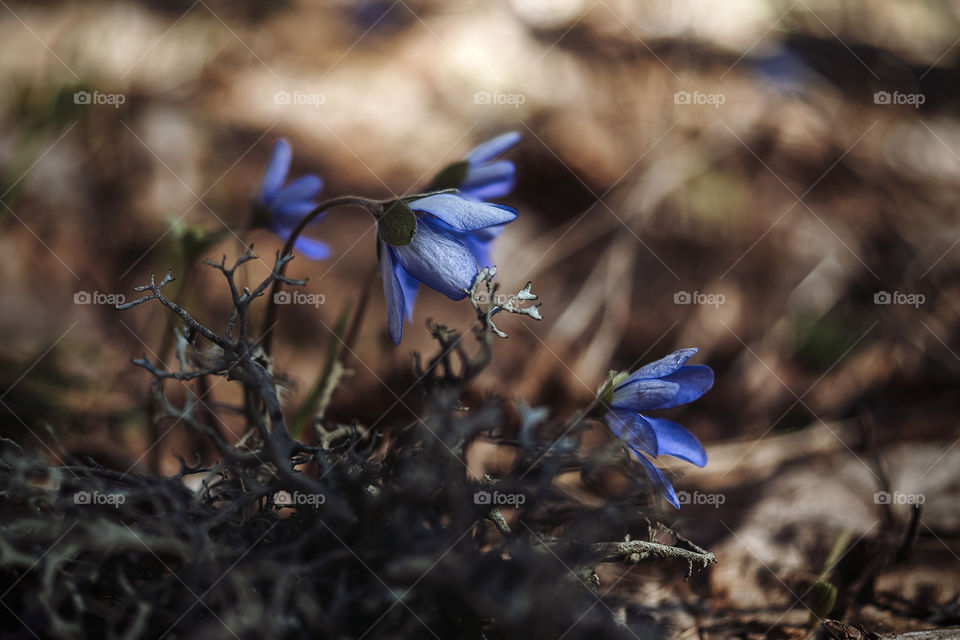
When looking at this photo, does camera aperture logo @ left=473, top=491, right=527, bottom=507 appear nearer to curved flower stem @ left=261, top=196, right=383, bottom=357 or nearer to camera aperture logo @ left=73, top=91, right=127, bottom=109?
curved flower stem @ left=261, top=196, right=383, bottom=357

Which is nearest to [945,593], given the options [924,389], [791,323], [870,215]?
[924,389]

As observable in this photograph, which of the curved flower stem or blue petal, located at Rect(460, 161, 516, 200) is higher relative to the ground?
blue petal, located at Rect(460, 161, 516, 200)

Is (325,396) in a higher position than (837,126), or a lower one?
lower

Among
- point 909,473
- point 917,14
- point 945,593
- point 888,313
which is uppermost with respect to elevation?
point 917,14

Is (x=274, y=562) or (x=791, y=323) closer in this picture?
(x=274, y=562)

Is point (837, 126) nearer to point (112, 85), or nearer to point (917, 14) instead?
point (917, 14)

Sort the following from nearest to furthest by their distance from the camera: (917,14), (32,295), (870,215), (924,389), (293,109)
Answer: (924,389), (32,295), (870,215), (293,109), (917,14)

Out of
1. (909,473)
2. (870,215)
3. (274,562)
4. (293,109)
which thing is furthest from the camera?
(293,109)

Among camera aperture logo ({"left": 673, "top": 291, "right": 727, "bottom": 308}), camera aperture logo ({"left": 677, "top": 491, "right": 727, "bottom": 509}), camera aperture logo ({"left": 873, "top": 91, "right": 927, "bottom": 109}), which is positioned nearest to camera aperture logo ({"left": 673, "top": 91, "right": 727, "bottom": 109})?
camera aperture logo ({"left": 873, "top": 91, "right": 927, "bottom": 109})
